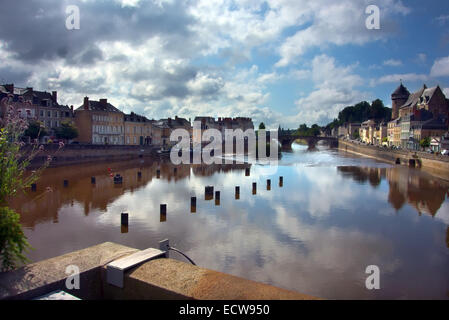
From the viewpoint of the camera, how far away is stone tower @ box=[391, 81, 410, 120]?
10081 centimetres

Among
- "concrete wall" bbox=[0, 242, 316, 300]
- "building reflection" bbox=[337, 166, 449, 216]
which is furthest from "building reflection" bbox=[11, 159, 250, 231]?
"building reflection" bbox=[337, 166, 449, 216]

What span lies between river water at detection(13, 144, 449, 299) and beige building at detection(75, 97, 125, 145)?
31.2 metres

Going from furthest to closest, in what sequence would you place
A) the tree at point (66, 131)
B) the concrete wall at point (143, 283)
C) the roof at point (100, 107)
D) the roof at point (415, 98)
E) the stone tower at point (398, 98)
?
1. the stone tower at point (398, 98)
2. the roof at point (415, 98)
3. the roof at point (100, 107)
4. the tree at point (66, 131)
5. the concrete wall at point (143, 283)

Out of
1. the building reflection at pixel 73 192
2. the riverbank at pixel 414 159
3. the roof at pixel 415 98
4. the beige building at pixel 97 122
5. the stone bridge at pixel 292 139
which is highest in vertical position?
the roof at pixel 415 98

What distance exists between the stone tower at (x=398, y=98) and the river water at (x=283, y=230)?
80753 millimetres

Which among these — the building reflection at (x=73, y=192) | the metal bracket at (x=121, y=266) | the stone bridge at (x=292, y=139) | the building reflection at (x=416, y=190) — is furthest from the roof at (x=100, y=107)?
the metal bracket at (x=121, y=266)

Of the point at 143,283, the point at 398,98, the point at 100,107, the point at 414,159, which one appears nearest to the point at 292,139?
the point at 398,98

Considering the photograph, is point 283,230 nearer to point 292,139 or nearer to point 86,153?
point 86,153

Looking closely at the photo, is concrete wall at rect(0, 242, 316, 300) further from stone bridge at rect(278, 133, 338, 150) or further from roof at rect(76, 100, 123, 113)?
stone bridge at rect(278, 133, 338, 150)

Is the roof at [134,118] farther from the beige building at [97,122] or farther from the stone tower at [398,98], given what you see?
the stone tower at [398,98]

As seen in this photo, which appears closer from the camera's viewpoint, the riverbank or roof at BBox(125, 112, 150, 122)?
the riverbank

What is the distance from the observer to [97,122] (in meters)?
58.9

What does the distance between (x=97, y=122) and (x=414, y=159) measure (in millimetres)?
48379

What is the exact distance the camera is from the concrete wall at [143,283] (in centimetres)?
405
